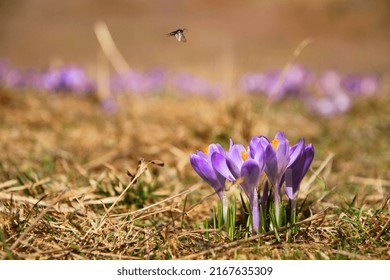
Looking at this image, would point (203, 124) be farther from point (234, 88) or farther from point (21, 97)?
point (21, 97)

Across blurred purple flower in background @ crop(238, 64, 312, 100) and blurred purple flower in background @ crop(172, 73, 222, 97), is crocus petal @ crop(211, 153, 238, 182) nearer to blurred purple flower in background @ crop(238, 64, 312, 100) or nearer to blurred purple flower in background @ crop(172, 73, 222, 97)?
blurred purple flower in background @ crop(238, 64, 312, 100)

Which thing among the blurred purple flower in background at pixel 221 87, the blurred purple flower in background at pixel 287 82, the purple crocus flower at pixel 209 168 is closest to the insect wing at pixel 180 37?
the purple crocus flower at pixel 209 168

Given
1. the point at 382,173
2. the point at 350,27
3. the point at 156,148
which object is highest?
the point at 350,27

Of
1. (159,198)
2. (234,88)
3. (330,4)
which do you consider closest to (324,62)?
(330,4)

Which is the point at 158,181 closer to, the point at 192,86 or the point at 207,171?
the point at 207,171

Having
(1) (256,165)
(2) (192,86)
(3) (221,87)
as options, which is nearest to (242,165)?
(1) (256,165)

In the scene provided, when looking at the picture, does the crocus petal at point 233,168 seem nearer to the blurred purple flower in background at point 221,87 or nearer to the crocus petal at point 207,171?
the crocus petal at point 207,171

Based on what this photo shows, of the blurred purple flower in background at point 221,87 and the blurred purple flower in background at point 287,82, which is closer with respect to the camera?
the blurred purple flower in background at point 221,87
